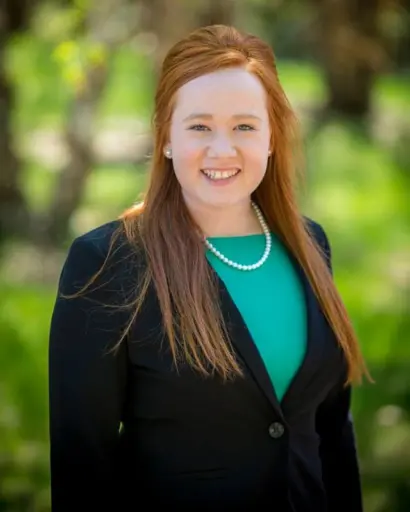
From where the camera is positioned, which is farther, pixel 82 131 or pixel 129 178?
pixel 129 178

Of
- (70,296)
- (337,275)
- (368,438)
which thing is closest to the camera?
(70,296)

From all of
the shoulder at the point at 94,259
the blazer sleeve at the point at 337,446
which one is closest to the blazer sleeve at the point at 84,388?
the shoulder at the point at 94,259

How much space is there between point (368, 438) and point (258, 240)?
2.25 m

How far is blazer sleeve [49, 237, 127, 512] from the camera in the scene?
198 cm

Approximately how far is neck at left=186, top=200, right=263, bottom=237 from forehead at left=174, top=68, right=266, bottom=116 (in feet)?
0.70

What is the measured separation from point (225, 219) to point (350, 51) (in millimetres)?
8088

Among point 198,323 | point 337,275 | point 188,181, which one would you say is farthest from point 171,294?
point 337,275

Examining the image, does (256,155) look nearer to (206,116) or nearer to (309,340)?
(206,116)

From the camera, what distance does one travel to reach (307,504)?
2.16m

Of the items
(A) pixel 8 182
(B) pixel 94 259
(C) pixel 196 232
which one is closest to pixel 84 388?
(B) pixel 94 259

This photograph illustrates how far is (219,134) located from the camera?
204cm

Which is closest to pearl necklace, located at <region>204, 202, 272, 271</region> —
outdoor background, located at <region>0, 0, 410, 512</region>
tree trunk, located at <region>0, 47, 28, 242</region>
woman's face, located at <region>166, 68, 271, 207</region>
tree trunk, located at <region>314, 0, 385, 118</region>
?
woman's face, located at <region>166, 68, 271, 207</region>

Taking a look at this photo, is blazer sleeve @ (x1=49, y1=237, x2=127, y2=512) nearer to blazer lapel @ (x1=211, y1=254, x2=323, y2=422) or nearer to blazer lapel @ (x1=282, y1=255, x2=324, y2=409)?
blazer lapel @ (x1=211, y1=254, x2=323, y2=422)

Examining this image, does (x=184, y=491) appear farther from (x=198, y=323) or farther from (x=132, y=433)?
(x=198, y=323)
